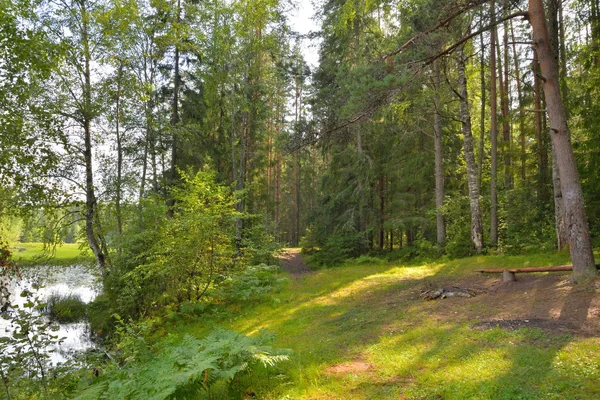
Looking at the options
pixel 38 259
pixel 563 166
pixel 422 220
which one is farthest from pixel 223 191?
pixel 422 220

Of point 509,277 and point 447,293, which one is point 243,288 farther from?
point 509,277

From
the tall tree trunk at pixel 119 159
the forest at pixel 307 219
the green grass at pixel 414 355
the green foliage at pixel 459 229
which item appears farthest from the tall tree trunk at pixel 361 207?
the tall tree trunk at pixel 119 159

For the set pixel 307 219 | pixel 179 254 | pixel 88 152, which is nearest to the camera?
pixel 179 254

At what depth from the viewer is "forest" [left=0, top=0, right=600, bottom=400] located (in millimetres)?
4219

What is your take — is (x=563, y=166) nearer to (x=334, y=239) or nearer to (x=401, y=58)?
(x=401, y=58)

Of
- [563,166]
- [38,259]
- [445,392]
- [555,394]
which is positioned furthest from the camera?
[38,259]

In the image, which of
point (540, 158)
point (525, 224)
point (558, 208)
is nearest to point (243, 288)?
point (558, 208)

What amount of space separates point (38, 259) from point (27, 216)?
2080 mm

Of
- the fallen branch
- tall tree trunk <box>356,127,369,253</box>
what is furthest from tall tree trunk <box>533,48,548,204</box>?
the fallen branch

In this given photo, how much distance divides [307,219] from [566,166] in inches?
555

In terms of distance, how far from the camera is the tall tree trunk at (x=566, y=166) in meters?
6.09

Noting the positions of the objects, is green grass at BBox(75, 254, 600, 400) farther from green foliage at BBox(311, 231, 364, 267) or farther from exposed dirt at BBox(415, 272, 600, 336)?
green foliage at BBox(311, 231, 364, 267)

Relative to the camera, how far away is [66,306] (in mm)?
13820

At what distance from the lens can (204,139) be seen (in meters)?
18.2
